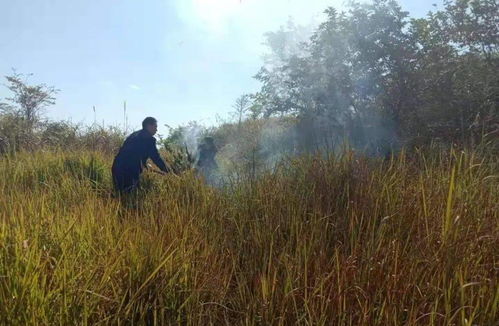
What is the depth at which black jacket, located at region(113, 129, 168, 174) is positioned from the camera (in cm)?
536

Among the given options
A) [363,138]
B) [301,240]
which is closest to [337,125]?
[363,138]

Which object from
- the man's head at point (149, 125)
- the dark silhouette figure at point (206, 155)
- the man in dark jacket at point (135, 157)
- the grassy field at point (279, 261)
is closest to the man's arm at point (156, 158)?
the man in dark jacket at point (135, 157)

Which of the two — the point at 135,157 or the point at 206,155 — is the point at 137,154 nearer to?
the point at 135,157

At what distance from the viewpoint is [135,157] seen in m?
5.47

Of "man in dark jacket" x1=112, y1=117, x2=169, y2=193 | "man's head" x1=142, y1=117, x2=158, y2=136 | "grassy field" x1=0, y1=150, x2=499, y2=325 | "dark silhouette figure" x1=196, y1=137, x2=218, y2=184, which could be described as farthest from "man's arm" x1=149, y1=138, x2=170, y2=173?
"grassy field" x1=0, y1=150, x2=499, y2=325

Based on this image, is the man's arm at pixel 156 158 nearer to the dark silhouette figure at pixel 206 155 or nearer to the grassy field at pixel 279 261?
the dark silhouette figure at pixel 206 155

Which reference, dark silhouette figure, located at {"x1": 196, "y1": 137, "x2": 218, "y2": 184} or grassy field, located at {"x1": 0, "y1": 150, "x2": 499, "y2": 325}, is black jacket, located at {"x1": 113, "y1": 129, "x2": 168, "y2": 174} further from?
grassy field, located at {"x1": 0, "y1": 150, "x2": 499, "y2": 325}

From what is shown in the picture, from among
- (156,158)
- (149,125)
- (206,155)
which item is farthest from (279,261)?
(206,155)

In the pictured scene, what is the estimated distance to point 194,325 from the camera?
1.82 m

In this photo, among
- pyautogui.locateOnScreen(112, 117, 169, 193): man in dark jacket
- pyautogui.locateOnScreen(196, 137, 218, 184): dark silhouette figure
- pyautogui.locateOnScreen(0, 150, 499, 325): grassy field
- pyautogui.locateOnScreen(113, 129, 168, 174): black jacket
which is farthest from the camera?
pyautogui.locateOnScreen(196, 137, 218, 184): dark silhouette figure

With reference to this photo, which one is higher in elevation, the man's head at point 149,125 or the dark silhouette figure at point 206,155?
the man's head at point 149,125

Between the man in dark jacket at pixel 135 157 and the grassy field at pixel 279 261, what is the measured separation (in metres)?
2.13

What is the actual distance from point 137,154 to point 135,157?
6cm

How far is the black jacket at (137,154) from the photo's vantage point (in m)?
5.36
